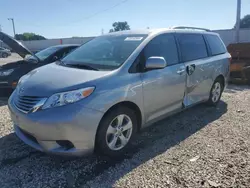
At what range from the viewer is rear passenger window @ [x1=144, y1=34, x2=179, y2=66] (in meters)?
3.49

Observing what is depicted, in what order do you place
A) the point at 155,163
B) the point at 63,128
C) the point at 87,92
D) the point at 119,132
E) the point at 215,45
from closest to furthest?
the point at 63,128
the point at 87,92
the point at 155,163
the point at 119,132
the point at 215,45

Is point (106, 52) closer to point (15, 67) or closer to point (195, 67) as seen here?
point (195, 67)

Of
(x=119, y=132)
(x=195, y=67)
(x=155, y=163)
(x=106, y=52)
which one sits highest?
(x=106, y=52)

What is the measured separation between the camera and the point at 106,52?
143 inches

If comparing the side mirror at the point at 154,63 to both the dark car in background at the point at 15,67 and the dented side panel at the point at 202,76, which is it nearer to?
the dented side panel at the point at 202,76

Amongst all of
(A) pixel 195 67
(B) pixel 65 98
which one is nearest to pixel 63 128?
(B) pixel 65 98

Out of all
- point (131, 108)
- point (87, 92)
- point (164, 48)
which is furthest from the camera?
point (164, 48)

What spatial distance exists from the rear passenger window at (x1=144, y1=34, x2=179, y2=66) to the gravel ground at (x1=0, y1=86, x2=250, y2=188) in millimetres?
1268

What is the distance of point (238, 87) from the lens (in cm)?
786

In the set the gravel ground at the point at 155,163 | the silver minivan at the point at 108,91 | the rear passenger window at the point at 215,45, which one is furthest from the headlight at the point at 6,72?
the rear passenger window at the point at 215,45

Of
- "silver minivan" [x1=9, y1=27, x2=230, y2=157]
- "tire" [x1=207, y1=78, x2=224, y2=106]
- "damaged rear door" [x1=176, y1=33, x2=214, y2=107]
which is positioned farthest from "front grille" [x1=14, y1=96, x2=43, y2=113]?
"tire" [x1=207, y1=78, x2=224, y2=106]

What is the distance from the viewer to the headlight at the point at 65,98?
2.59m

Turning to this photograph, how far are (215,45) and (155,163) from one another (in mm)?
3500

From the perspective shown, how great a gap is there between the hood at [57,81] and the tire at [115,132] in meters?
0.52
